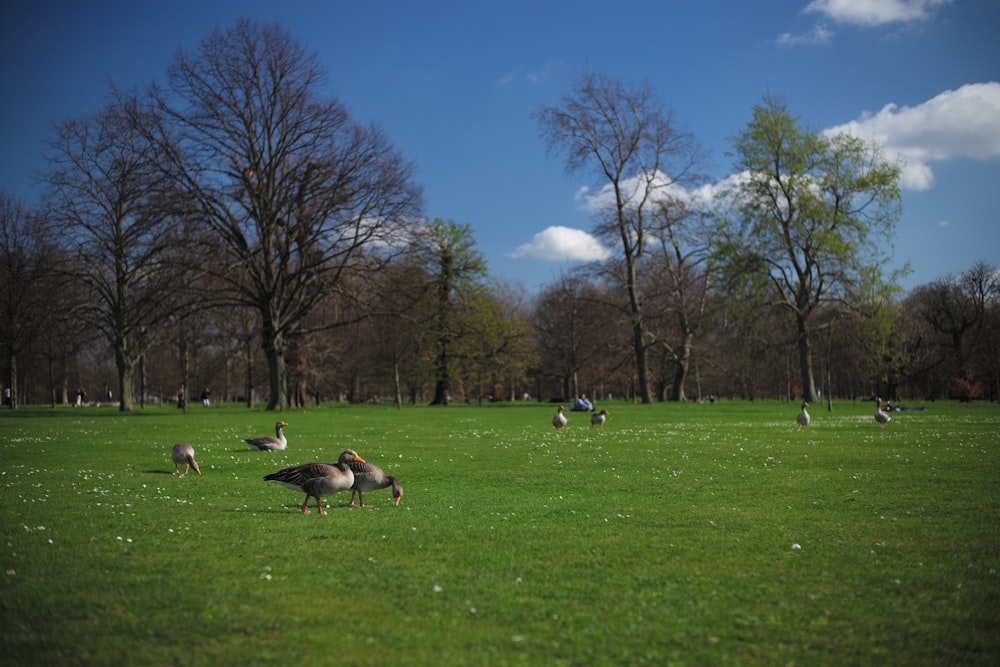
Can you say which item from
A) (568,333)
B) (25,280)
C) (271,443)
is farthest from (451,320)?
(271,443)

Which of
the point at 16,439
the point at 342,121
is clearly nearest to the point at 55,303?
the point at 342,121

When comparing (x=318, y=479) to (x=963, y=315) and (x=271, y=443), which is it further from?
(x=963, y=315)

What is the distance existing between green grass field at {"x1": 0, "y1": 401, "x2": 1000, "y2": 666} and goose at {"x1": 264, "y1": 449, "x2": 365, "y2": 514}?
409mm

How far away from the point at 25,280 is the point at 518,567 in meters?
49.0

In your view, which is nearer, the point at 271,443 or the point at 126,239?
the point at 271,443

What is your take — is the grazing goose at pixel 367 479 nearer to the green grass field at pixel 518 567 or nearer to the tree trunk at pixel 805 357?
the green grass field at pixel 518 567

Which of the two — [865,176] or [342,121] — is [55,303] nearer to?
[342,121]

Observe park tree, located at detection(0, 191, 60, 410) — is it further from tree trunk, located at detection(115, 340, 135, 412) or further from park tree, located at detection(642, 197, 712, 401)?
park tree, located at detection(642, 197, 712, 401)

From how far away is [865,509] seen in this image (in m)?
11.1

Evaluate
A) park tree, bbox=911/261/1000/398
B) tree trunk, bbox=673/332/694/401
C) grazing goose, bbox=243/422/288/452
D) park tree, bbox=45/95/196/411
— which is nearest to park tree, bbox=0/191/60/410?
park tree, bbox=45/95/196/411

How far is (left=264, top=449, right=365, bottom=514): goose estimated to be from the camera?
1096 cm

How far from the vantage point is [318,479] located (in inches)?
430

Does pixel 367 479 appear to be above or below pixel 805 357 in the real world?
below

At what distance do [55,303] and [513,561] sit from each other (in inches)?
1973
